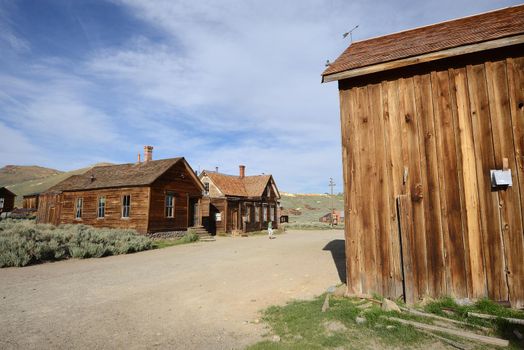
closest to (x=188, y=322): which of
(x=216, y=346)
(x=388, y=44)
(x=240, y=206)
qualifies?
(x=216, y=346)

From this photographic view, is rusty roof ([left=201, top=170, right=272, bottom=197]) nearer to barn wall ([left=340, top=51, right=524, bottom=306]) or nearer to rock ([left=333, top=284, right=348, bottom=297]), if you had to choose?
rock ([left=333, top=284, right=348, bottom=297])

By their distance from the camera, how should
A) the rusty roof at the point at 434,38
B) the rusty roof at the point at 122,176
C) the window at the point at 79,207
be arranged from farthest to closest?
the window at the point at 79,207 → the rusty roof at the point at 122,176 → the rusty roof at the point at 434,38

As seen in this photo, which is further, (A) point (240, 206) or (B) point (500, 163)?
(A) point (240, 206)

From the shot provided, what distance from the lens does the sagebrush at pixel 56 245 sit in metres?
12.3

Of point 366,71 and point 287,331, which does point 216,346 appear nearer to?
point 287,331

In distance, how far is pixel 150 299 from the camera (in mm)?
7242

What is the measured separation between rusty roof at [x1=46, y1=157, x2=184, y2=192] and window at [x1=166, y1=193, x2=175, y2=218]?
6.76 feet

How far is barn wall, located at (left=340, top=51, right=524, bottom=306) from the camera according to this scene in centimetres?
561

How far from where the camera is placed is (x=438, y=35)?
7148 mm

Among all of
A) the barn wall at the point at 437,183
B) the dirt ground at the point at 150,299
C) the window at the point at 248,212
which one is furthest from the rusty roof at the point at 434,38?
the window at the point at 248,212

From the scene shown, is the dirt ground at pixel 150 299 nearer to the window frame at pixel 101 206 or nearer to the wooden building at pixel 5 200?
the window frame at pixel 101 206

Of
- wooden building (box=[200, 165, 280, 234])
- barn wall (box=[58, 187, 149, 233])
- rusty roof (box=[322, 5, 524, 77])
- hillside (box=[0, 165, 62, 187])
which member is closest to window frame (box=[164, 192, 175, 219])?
barn wall (box=[58, 187, 149, 233])

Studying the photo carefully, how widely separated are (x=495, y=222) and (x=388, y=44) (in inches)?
191

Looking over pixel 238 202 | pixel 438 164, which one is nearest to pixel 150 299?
pixel 438 164
